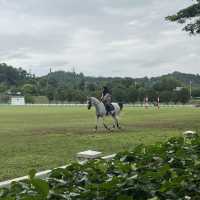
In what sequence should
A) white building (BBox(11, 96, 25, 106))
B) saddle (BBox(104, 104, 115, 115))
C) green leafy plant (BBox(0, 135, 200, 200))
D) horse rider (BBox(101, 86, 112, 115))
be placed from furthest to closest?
white building (BBox(11, 96, 25, 106)), saddle (BBox(104, 104, 115, 115)), horse rider (BBox(101, 86, 112, 115)), green leafy plant (BBox(0, 135, 200, 200))

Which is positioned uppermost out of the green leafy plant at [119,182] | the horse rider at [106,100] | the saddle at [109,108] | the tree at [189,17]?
the tree at [189,17]

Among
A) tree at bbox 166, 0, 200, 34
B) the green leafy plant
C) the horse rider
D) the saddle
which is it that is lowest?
the green leafy plant

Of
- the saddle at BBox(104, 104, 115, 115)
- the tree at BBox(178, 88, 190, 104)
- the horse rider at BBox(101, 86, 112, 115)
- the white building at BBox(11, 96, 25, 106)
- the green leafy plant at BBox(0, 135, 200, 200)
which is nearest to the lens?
the green leafy plant at BBox(0, 135, 200, 200)

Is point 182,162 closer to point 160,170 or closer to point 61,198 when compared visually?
point 160,170

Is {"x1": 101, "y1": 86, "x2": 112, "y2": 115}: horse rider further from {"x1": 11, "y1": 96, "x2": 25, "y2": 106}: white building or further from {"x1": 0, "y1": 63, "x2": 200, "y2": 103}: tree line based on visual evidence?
{"x1": 11, "y1": 96, "x2": 25, "y2": 106}: white building

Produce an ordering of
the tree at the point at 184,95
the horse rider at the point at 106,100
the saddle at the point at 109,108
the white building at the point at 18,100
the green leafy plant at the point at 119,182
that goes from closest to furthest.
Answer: the green leafy plant at the point at 119,182, the horse rider at the point at 106,100, the saddle at the point at 109,108, the tree at the point at 184,95, the white building at the point at 18,100

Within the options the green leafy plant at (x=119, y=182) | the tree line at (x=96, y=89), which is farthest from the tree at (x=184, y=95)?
the green leafy plant at (x=119, y=182)

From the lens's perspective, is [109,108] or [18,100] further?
[18,100]

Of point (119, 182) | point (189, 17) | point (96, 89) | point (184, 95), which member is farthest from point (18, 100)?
point (119, 182)

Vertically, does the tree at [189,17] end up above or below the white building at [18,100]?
above

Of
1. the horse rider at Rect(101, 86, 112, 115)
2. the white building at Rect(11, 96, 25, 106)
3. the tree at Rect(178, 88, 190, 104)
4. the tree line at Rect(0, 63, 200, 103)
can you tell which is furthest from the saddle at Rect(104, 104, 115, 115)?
the white building at Rect(11, 96, 25, 106)

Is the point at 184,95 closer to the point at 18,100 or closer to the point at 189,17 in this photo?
the point at 18,100

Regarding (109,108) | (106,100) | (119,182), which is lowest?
(119,182)

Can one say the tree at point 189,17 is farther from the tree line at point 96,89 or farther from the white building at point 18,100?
the white building at point 18,100
